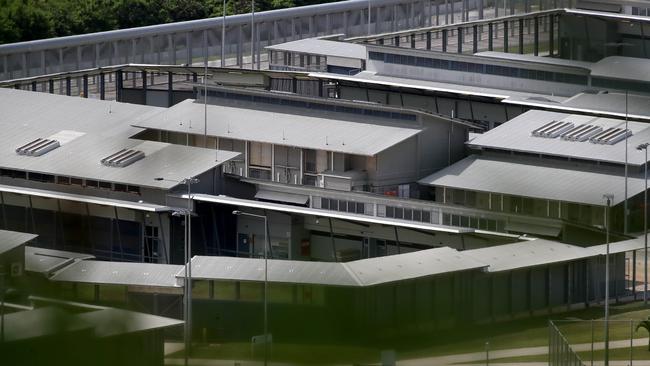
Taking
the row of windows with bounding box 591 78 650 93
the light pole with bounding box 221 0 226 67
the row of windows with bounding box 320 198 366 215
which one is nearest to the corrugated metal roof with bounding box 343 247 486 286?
the row of windows with bounding box 591 78 650 93

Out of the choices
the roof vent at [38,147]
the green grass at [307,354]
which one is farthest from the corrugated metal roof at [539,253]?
the green grass at [307,354]

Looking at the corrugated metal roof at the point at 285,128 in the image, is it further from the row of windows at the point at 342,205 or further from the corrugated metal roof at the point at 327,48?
the corrugated metal roof at the point at 327,48

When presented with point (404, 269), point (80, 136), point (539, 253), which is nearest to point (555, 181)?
point (539, 253)

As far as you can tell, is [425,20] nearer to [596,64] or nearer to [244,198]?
[244,198]

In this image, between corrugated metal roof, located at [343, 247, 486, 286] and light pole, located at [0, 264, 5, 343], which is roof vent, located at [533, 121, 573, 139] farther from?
light pole, located at [0, 264, 5, 343]

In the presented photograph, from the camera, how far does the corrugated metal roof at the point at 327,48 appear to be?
518 inches

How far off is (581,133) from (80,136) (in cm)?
312

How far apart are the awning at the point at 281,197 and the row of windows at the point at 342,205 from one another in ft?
0.38

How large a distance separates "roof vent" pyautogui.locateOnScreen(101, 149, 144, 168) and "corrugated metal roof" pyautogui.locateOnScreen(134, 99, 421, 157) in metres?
1.16

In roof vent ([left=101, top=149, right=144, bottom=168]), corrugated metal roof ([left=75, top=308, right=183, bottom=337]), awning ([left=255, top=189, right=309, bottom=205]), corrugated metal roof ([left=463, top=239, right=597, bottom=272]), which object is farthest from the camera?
awning ([left=255, top=189, right=309, bottom=205])

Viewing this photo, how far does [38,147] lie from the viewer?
9.72m

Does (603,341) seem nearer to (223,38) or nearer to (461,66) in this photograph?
(461,66)

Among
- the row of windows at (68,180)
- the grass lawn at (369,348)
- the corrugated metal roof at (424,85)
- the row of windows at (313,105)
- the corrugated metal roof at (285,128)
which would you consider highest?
the grass lawn at (369,348)

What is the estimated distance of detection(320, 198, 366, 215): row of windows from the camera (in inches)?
360
